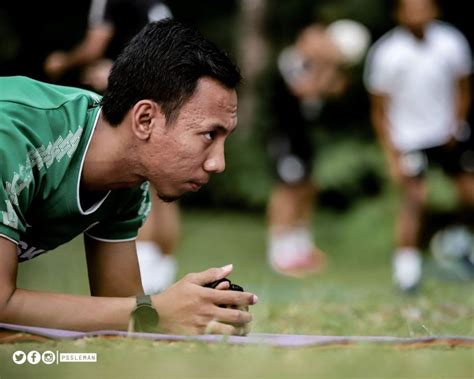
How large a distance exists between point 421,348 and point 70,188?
1207mm

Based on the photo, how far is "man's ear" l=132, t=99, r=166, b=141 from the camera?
3297 mm

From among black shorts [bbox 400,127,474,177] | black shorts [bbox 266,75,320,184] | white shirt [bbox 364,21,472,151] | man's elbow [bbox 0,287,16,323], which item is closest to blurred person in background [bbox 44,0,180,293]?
black shorts [bbox 400,127,474,177]

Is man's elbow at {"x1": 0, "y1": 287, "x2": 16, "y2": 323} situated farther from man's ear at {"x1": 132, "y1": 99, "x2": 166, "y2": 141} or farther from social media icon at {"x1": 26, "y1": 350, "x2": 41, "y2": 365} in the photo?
man's ear at {"x1": 132, "y1": 99, "x2": 166, "y2": 141}

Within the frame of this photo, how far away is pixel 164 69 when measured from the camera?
3320 mm

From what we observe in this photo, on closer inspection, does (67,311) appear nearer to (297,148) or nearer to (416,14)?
(416,14)

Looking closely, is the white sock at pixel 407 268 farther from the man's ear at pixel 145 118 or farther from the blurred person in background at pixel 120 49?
the man's ear at pixel 145 118

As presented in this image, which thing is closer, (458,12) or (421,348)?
(421,348)

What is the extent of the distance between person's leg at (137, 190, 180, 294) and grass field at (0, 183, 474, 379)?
0.47 m

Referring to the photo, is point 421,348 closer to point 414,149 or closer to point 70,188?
point 70,188

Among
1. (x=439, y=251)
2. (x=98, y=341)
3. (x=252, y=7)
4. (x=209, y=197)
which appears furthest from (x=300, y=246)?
(x=98, y=341)

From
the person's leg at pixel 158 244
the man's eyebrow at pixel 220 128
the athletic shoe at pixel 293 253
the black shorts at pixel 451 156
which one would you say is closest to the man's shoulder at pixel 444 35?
the black shorts at pixel 451 156

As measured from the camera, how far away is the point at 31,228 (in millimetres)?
3564

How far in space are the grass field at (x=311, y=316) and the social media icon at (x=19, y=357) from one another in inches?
0.9

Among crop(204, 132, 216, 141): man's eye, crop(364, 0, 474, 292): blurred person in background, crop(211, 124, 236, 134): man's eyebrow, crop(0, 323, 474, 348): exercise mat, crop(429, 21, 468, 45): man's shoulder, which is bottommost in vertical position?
crop(0, 323, 474, 348): exercise mat
